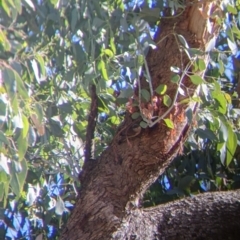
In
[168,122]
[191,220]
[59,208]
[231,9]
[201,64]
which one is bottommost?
[191,220]

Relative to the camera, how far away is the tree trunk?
79.2 inches

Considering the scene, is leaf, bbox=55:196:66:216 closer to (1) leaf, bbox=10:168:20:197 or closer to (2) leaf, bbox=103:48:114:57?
(2) leaf, bbox=103:48:114:57

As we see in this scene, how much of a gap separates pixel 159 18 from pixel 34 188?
0.61 m

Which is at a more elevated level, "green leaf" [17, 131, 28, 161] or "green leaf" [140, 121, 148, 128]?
"green leaf" [140, 121, 148, 128]

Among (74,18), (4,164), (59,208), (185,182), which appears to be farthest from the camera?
(185,182)

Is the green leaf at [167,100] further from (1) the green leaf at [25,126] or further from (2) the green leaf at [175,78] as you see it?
(1) the green leaf at [25,126]

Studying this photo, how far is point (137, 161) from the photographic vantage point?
2059 mm

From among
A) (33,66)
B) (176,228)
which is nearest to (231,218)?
(176,228)

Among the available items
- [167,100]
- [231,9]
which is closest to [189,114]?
[167,100]

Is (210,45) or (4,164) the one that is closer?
(4,164)

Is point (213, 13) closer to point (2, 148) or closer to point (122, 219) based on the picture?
point (122, 219)

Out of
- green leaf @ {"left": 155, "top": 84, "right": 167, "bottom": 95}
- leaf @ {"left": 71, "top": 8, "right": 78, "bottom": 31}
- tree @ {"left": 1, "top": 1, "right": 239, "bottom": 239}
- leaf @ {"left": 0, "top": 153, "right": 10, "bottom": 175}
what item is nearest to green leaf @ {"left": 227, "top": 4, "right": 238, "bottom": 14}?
tree @ {"left": 1, "top": 1, "right": 239, "bottom": 239}

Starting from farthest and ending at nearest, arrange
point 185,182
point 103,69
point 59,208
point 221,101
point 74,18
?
point 185,182 → point 59,208 → point 221,101 → point 103,69 → point 74,18

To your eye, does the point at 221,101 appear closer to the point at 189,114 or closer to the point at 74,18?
the point at 189,114
